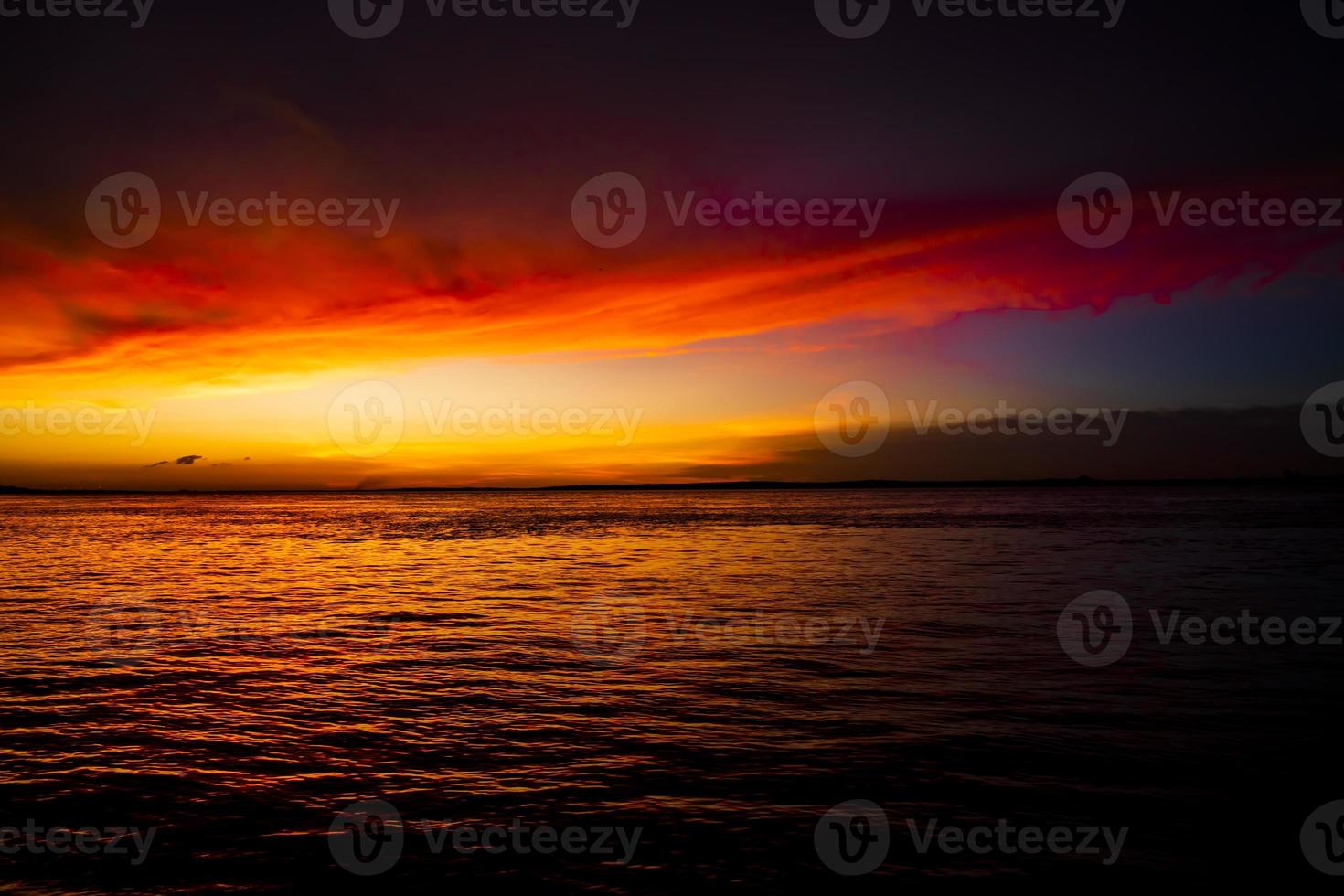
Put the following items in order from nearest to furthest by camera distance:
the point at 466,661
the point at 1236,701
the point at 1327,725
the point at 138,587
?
1. the point at 1327,725
2. the point at 1236,701
3. the point at 466,661
4. the point at 138,587

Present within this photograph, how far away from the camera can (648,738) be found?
14852 millimetres

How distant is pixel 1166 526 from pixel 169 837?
93.5 meters

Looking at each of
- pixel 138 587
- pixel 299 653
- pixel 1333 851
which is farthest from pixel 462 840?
pixel 138 587

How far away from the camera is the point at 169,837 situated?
10.7 meters

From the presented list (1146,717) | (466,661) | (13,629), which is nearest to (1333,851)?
(1146,717)

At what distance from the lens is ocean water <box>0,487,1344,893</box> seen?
10234mm

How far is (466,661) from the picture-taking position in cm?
2170

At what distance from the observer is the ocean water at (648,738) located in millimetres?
10234

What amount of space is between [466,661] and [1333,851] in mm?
17247

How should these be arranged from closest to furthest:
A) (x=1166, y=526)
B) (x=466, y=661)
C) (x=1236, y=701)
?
(x=1236, y=701)
(x=466, y=661)
(x=1166, y=526)

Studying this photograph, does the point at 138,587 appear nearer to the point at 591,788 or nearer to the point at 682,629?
the point at 682,629

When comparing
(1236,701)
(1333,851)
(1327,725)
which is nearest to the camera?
(1333,851)

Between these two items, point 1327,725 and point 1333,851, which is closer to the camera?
point 1333,851

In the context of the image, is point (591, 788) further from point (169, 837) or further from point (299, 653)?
point (299, 653)
